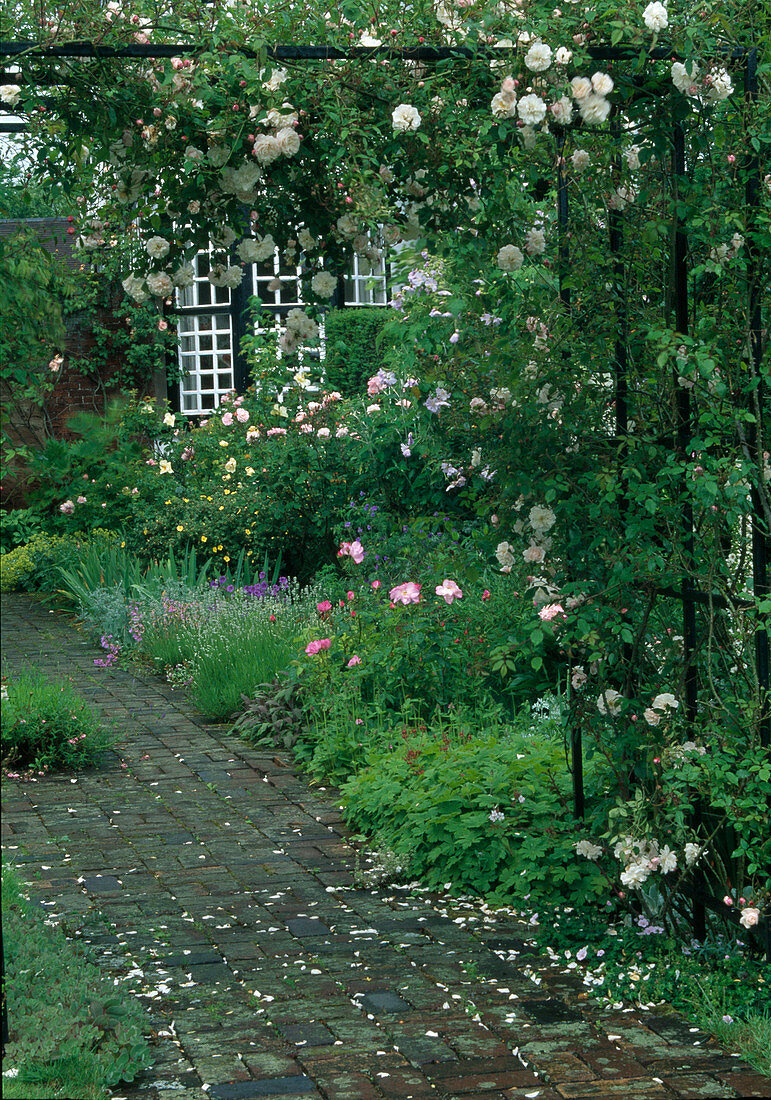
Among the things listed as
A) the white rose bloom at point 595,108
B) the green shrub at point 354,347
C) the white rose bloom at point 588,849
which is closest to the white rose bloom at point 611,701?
the white rose bloom at point 588,849

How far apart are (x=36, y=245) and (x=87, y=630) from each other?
20.2 feet

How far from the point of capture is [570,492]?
4.03m

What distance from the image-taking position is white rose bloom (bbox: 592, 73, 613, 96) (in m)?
3.51

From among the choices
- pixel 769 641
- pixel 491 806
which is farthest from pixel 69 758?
pixel 769 641

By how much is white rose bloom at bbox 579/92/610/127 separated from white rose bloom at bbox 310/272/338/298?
1028 mm

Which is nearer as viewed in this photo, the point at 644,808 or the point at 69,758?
the point at 644,808

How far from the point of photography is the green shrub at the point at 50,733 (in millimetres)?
6148

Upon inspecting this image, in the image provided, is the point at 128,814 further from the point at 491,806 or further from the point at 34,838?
the point at 491,806

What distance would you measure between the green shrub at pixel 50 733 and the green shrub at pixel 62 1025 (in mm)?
2504

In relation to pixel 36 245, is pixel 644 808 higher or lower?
lower

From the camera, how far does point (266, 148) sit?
12.2 feet

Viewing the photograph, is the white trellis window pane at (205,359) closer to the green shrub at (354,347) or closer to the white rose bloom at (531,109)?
the green shrub at (354,347)

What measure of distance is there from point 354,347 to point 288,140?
30.9 feet

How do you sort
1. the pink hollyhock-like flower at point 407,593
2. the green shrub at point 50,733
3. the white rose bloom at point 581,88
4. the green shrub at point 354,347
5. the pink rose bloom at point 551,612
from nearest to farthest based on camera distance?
the white rose bloom at point 581,88 → the pink rose bloom at point 551,612 → the pink hollyhock-like flower at point 407,593 → the green shrub at point 50,733 → the green shrub at point 354,347
